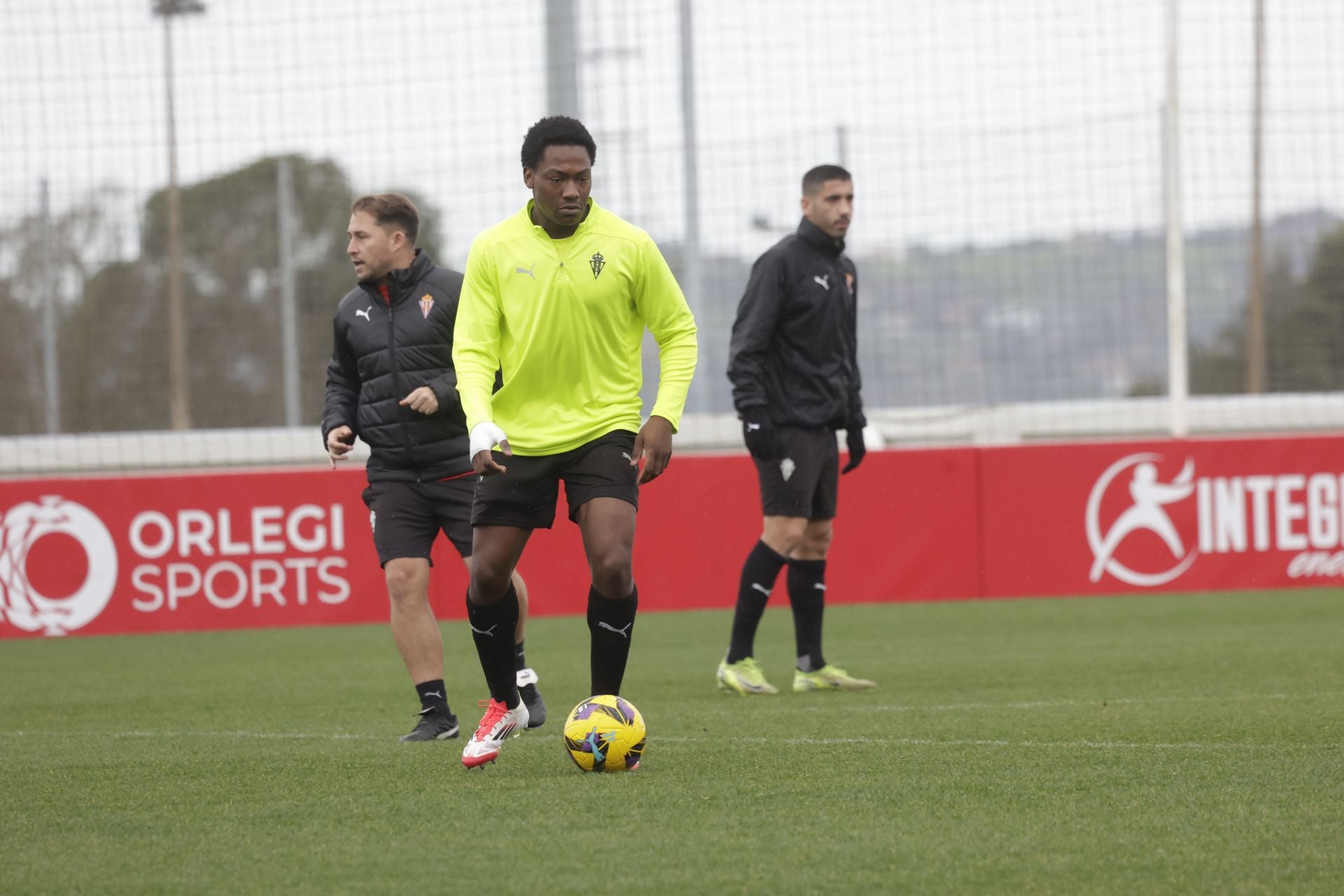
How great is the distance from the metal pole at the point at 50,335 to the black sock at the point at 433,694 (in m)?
8.41

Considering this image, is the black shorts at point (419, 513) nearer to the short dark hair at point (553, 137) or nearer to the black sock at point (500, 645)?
the black sock at point (500, 645)

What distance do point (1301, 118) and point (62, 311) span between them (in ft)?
31.6

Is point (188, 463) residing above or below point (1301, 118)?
below

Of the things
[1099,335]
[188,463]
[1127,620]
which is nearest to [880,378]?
[1099,335]

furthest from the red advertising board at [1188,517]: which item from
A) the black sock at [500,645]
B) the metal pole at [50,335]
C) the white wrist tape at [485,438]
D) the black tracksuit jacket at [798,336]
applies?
the white wrist tape at [485,438]

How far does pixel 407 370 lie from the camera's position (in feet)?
21.6

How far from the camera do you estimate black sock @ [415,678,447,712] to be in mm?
6371

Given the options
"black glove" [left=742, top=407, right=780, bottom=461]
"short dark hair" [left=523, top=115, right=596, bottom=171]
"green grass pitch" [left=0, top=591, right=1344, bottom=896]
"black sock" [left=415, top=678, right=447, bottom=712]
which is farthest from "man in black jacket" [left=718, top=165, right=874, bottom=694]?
"short dark hair" [left=523, top=115, right=596, bottom=171]

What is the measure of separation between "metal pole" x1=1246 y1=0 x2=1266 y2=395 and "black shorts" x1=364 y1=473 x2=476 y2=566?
909 cm

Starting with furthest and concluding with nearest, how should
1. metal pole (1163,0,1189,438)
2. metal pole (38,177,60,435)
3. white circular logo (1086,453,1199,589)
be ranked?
metal pole (38,177,60,435) < metal pole (1163,0,1189,438) < white circular logo (1086,453,1199,589)

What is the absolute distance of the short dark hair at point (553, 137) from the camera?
5344 mm

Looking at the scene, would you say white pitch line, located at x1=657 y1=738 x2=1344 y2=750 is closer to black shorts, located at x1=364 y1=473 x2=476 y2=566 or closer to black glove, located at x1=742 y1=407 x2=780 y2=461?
black shorts, located at x1=364 y1=473 x2=476 y2=566

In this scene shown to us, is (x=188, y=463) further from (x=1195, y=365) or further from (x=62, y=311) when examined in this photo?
(x=1195, y=365)

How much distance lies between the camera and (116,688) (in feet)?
28.4
